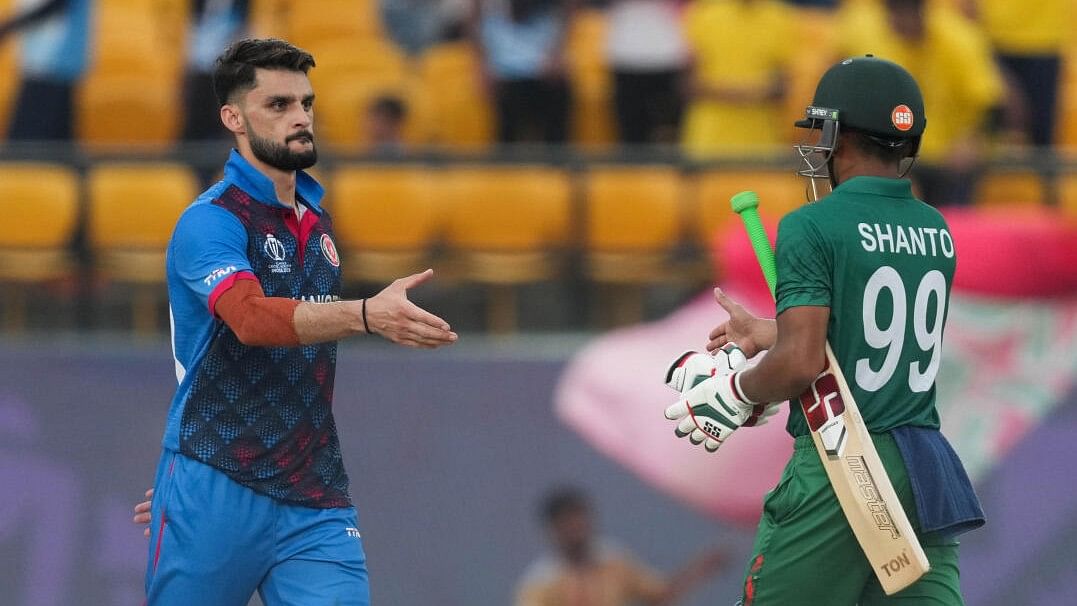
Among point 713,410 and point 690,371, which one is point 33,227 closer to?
point 690,371

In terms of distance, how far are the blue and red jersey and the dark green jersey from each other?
133cm

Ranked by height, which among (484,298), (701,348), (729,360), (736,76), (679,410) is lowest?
(701,348)

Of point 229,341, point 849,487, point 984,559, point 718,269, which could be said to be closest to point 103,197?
point 718,269

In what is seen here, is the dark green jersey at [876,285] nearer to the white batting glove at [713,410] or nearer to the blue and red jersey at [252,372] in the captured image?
the white batting glove at [713,410]

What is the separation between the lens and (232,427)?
4547mm

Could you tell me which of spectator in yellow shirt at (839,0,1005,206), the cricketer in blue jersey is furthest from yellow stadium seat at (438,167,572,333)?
the cricketer in blue jersey

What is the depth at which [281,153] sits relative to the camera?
460 cm

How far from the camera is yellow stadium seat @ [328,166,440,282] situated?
28.6 feet

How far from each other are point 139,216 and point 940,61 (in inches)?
171

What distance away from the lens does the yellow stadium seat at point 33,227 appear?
8523mm

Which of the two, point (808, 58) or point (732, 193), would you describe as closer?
point (732, 193)

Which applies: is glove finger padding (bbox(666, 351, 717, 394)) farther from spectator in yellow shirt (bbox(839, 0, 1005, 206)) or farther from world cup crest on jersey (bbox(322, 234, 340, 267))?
spectator in yellow shirt (bbox(839, 0, 1005, 206))

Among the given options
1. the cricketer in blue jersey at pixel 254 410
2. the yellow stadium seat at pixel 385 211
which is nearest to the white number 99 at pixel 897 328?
the cricketer in blue jersey at pixel 254 410

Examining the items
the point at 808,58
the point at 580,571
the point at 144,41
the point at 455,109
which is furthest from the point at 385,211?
the point at 808,58
